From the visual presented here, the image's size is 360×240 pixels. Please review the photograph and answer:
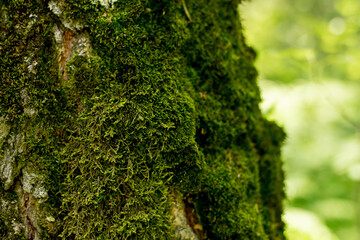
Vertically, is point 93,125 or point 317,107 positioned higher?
point 317,107

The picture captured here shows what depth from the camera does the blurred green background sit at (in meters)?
4.70

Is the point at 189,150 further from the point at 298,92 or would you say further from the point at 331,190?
the point at 331,190

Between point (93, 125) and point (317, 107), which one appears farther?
point (317, 107)

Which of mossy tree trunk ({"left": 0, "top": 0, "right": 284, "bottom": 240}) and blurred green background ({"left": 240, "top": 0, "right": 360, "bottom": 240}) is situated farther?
blurred green background ({"left": 240, "top": 0, "right": 360, "bottom": 240})

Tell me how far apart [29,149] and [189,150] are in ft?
2.46

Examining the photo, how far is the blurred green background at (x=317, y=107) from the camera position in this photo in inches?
185

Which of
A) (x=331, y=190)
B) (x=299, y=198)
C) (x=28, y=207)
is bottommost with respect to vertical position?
(x=28, y=207)

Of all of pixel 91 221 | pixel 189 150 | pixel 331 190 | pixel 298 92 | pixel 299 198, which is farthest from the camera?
pixel 331 190

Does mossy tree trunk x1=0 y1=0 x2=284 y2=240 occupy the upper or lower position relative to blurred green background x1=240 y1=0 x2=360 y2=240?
lower

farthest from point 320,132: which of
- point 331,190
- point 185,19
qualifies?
point 185,19

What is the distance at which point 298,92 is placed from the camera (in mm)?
5801

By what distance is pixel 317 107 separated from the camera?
27.5 feet

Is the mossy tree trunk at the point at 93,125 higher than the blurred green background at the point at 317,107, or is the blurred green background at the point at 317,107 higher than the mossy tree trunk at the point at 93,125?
the blurred green background at the point at 317,107

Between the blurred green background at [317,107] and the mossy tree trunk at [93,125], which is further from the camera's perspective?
the blurred green background at [317,107]
